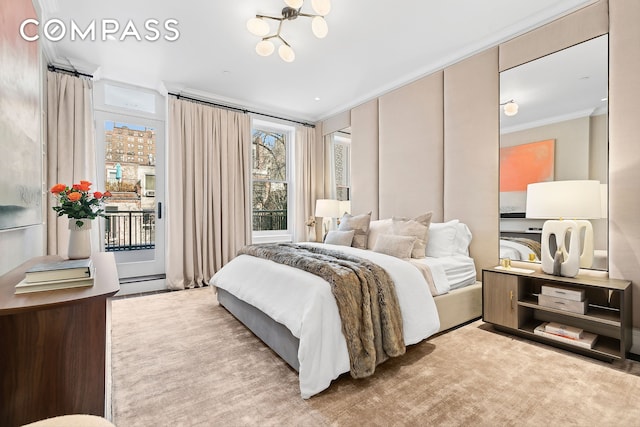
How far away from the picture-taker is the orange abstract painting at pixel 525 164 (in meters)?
2.79

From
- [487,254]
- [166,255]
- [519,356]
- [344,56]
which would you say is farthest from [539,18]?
[166,255]

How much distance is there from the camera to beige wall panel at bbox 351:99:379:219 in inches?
176

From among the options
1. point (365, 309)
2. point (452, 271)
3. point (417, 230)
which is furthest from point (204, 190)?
point (452, 271)

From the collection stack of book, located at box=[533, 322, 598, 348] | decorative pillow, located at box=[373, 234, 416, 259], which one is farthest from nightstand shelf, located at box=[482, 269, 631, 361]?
decorative pillow, located at box=[373, 234, 416, 259]

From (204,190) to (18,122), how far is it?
2.76 m

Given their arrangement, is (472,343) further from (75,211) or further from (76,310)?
(75,211)

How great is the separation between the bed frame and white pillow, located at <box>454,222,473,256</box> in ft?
1.19

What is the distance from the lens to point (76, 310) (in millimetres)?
1134

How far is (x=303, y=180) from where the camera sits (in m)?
5.52

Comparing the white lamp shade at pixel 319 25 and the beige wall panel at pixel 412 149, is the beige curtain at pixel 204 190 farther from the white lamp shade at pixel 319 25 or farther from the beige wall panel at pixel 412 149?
the white lamp shade at pixel 319 25

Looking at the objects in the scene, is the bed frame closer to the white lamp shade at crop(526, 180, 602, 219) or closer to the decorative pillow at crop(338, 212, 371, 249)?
the white lamp shade at crop(526, 180, 602, 219)

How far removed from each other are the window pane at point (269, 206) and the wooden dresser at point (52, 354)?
4.10m

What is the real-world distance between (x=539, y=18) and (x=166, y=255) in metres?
5.01

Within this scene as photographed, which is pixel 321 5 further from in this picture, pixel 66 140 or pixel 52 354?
pixel 66 140
